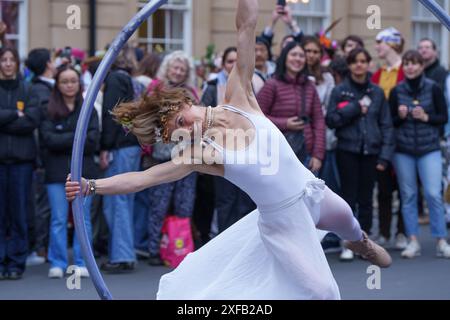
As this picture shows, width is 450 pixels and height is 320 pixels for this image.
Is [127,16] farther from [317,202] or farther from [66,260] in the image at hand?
[317,202]

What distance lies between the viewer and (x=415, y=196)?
1018 cm

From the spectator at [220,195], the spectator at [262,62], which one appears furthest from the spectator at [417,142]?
the spectator at [220,195]

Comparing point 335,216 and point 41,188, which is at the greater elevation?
point 335,216

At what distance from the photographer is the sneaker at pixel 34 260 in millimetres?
9967

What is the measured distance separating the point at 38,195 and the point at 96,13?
214 inches

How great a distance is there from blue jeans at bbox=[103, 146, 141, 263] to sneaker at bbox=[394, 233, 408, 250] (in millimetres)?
2859

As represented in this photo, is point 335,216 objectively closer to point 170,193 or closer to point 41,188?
point 170,193

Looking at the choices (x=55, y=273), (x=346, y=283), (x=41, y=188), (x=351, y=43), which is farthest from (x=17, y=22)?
(x=346, y=283)

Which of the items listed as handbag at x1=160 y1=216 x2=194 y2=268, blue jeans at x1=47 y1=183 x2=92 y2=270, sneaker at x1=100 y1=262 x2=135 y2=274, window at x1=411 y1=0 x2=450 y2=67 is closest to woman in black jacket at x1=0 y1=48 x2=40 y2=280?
blue jeans at x1=47 y1=183 x2=92 y2=270

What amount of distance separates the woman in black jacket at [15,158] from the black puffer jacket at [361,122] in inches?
113

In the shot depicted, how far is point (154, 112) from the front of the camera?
20.0ft

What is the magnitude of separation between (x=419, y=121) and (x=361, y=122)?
0.62 m
